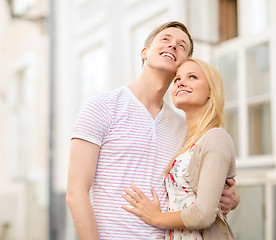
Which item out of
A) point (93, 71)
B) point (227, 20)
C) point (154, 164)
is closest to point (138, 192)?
point (154, 164)

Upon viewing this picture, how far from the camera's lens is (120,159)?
7.44ft

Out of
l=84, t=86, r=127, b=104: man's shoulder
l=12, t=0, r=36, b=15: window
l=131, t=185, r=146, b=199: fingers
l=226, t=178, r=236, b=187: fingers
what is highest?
l=12, t=0, r=36, b=15: window

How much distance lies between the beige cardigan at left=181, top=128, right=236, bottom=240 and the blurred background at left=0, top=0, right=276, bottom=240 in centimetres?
234

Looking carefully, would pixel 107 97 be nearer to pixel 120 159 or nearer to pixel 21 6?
pixel 120 159

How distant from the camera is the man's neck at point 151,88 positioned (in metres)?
2.47

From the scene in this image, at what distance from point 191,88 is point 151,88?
26cm

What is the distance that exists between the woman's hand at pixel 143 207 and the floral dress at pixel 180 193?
0.09 meters

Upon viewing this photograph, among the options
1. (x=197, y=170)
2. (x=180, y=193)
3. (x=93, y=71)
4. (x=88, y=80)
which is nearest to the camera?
Result: (x=197, y=170)

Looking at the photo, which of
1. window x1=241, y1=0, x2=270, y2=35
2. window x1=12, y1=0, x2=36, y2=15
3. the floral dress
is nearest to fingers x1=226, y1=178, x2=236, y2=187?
the floral dress

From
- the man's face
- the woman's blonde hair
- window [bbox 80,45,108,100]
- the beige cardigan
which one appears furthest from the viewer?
window [bbox 80,45,108,100]

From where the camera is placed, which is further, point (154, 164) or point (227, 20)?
point (227, 20)

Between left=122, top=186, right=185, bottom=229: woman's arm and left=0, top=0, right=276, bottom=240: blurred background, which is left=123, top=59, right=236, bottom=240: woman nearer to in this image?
left=122, top=186, right=185, bottom=229: woman's arm

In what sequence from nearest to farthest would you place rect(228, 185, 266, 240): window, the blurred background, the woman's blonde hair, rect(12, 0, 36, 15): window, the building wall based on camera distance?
1. the woman's blonde hair
2. rect(228, 185, 266, 240): window
3. the blurred background
4. the building wall
5. rect(12, 0, 36, 15): window

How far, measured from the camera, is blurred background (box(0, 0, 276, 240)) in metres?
4.70
